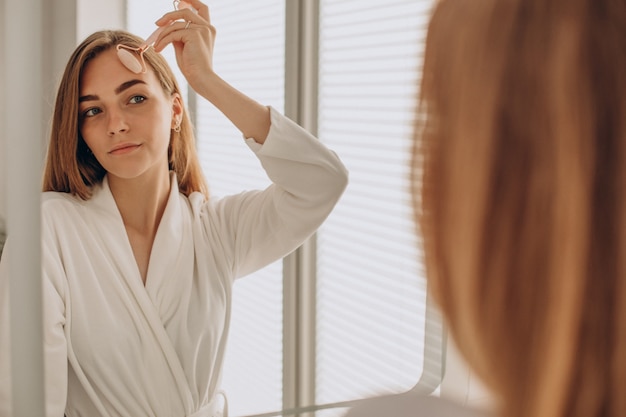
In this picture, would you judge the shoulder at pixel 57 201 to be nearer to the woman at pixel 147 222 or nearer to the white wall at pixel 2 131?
the woman at pixel 147 222

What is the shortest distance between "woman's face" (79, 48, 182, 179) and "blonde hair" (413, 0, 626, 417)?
16.2 inches

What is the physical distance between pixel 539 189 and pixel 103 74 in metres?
0.47

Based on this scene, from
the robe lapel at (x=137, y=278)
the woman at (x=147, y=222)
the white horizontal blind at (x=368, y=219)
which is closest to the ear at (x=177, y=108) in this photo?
the woman at (x=147, y=222)

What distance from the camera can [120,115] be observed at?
0.62 metres

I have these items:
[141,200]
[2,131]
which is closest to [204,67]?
[141,200]

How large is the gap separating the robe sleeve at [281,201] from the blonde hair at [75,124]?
128 millimetres

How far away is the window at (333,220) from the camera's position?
80cm

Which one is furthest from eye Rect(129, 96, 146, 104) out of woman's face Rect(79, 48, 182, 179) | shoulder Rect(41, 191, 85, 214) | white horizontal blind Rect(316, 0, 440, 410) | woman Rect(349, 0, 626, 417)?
woman Rect(349, 0, 626, 417)

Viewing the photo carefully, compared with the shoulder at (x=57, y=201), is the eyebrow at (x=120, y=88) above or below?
above

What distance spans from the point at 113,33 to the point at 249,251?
0.93 ft

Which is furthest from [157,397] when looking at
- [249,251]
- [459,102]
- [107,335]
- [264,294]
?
[459,102]

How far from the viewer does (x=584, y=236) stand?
0.84 ft

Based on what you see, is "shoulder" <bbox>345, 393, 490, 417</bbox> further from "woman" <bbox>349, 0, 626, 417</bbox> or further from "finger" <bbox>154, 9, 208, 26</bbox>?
"finger" <bbox>154, 9, 208, 26</bbox>

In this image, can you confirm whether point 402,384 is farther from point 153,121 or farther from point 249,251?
point 153,121
